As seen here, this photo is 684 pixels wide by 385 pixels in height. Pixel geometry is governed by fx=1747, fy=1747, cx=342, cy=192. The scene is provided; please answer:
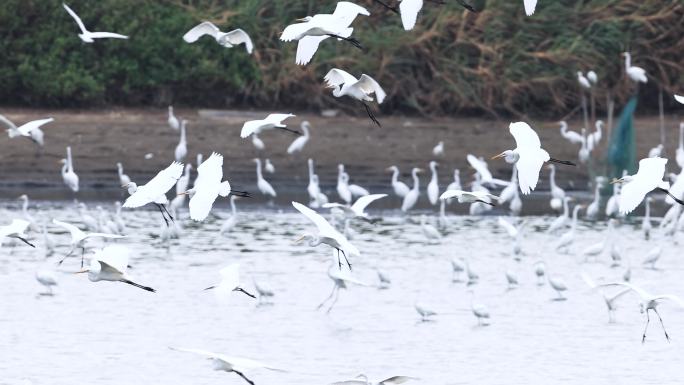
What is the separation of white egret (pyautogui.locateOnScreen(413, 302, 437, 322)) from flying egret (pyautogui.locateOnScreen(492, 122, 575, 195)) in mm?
4377

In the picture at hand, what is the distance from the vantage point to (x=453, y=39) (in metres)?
29.2

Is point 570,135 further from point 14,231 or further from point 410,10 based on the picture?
point 410,10

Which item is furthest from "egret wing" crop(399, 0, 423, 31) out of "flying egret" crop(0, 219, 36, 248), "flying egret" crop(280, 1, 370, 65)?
"flying egret" crop(0, 219, 36, 248)

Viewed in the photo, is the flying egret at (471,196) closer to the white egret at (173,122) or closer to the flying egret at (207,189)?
the flying egret at (207,189)

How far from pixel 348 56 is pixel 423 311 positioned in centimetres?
1192

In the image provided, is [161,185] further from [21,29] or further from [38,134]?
[21,29]

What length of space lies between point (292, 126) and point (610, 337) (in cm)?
1118

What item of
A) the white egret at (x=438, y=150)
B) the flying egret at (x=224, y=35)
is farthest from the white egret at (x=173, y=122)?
the flying egret at (x=224, y=35)

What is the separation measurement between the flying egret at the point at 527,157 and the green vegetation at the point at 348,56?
15.1 meters

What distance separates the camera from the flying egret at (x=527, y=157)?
39.0 ft

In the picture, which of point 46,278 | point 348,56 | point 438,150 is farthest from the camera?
point 348,56

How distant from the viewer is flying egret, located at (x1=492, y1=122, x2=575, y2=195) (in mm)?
11898

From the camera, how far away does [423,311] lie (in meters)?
17.1

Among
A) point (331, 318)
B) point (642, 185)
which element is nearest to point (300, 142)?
point (331, 318)
